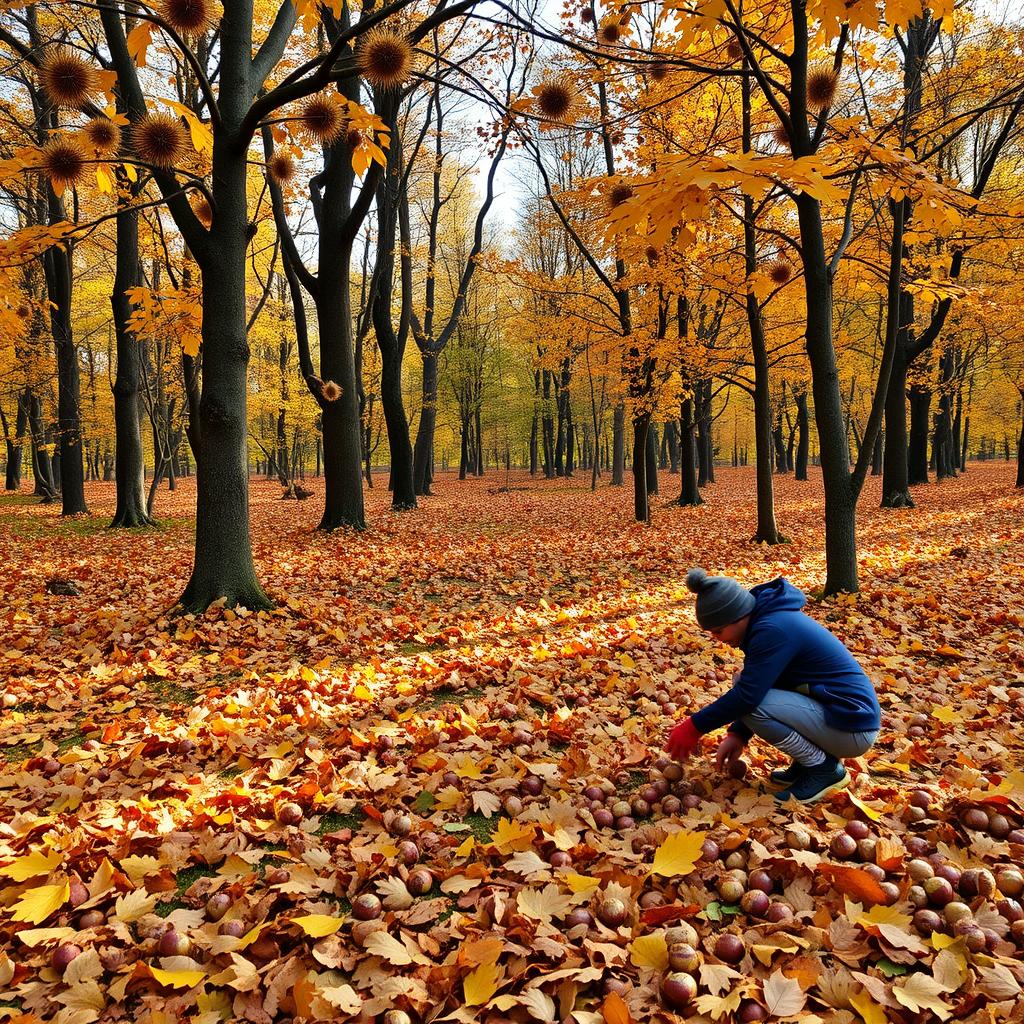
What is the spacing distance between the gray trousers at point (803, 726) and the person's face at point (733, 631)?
10.9 inches

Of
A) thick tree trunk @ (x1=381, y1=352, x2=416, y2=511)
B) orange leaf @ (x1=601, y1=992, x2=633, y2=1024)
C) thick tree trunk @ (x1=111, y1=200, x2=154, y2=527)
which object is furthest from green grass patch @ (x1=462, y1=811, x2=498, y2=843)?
thick tree trunk @ (x1=381, y1=352, x2=416, y2=511)

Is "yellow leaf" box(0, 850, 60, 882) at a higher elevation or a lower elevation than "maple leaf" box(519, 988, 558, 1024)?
higher

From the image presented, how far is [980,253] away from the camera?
12.3 metres

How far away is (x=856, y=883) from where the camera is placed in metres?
2.05

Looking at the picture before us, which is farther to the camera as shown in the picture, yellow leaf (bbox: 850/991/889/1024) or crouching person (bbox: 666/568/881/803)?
crouching person (bbox: 666/568/881/803)

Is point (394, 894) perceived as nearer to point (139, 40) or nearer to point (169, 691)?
point (169, 691)

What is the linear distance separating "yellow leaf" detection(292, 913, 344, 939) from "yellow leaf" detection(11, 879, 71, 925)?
33.0 inches

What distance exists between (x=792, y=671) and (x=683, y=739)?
0.62 metres

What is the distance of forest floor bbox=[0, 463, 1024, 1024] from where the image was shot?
1.74 m

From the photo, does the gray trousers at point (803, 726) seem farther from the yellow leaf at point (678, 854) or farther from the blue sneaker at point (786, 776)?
the yellow leaf at point (678, 854)

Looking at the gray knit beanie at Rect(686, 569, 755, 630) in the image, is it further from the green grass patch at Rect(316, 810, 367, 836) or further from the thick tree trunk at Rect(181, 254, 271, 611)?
the thick tree trunk at Rect(181, 254, 271, 611)

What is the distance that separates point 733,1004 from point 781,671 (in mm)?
1322

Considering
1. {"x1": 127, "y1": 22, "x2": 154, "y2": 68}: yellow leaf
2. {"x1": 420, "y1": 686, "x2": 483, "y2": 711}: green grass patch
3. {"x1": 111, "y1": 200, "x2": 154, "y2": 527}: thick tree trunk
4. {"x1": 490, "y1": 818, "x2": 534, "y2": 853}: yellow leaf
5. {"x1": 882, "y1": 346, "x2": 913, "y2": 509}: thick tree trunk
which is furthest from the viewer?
{"x1": 882, "y1": 346, "x2": 913, "y2": 509}: thick tree trunk

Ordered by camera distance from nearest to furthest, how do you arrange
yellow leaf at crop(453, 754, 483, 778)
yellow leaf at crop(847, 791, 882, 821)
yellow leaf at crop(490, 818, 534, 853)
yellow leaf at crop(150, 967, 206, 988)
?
yellow leaf at crop(150, 967, 206, 988), yellow leaf at crop(490, 818, 534, 853), yellow leaf at crop(847, 791, 882, 821), yellow leaf at crop(453, 754, 483, 778)
